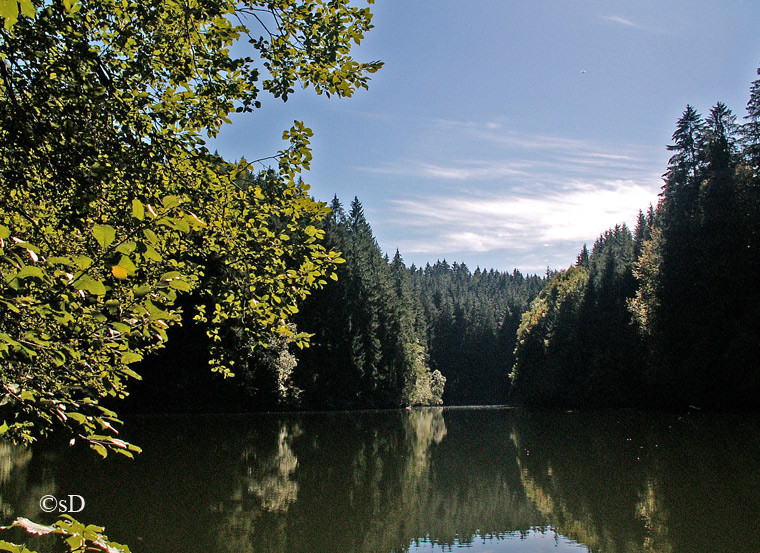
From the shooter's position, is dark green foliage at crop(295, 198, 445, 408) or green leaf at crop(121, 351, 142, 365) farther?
dark green foliage at crop(295, 198, 445, 408)

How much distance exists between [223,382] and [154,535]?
30.6 m

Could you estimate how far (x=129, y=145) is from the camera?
498 centimetres

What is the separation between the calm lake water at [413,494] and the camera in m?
10.0

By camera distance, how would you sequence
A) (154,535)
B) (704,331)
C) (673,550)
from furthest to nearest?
(704,331)
(154,535)
(673,550)

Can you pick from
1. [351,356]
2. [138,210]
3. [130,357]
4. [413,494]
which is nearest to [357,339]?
[351,356]

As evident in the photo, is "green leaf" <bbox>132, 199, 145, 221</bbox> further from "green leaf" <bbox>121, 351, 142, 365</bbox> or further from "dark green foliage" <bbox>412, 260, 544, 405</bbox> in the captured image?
"dark green foliage" <bbox>412, 260, 544, 405</bbox>

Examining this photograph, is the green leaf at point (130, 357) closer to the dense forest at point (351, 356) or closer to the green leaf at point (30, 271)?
the green leaf at point (30, 271)

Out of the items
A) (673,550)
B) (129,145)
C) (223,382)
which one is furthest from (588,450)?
(223,382)

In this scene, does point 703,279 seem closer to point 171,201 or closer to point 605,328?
point 605,328

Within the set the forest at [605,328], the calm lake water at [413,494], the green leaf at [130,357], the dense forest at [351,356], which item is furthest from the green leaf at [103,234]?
the forest at [605,328]

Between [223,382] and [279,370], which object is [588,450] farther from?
[223,382]

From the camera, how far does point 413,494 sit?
45.5 feet

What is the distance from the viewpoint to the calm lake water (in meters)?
10.0

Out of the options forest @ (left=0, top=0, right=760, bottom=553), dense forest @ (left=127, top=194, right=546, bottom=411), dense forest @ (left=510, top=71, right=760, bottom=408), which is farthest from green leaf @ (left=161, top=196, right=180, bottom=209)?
dense forest @ (left=510, top=71, right=760, bottom=408)
